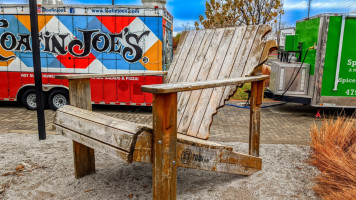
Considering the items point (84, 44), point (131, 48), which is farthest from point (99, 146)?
point (84, 44)

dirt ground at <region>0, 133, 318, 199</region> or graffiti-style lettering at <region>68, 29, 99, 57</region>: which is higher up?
graffiti-style lettering at <region>68, 29, 99, 57</region>

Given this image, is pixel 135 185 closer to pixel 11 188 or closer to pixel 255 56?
Answer: pixel 11 188

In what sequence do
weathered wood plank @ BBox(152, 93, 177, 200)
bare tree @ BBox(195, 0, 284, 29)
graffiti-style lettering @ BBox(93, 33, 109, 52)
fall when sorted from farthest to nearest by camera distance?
1. bare tree @ BBox(195, 0, 284, 29)
2. graffiti-style lettering @ BBox(93, 33, 109, 52)
3. weathered wood plank @ BBox(152, 93, 177, 200)

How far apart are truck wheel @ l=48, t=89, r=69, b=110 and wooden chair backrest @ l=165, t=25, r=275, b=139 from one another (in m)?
4.58

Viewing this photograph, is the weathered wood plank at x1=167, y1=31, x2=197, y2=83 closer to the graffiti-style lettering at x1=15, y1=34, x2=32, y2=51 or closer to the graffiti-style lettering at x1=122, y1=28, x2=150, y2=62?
the graffiti-style lettering at x1=122, y1=28, x2=150, y2=62

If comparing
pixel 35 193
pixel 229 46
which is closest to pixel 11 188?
pixel 35 193

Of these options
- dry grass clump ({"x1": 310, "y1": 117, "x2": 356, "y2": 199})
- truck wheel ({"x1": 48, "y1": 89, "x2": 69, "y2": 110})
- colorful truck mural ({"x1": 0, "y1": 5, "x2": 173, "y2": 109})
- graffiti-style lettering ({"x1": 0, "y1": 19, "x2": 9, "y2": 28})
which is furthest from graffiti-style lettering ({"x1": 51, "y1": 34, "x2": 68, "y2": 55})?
dry grass clump ({"x1": 310, "y1": 117, "x2": 356, "y2": 199})

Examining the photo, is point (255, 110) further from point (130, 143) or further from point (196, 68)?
point (130, 143)

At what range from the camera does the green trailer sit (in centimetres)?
644

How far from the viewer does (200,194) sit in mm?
2775

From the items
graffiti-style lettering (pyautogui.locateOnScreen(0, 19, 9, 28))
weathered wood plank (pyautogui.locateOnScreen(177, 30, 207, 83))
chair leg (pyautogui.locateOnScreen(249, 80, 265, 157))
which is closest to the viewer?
chair leg (pyautogui.locateOnScreen(249, 80, 265, 157))

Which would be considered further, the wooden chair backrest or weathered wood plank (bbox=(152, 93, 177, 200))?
the wooden chair backrest

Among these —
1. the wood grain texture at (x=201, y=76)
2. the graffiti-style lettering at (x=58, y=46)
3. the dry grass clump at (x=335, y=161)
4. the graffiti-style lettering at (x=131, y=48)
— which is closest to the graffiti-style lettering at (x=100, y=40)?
the graffiti-style lettering at (x=131, y=48)

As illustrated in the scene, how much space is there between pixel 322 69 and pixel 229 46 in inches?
159
